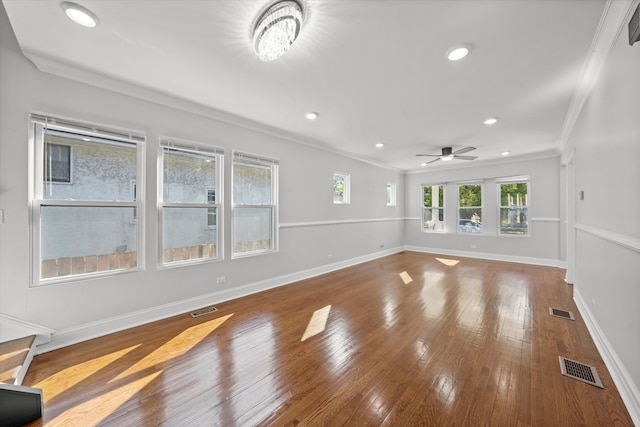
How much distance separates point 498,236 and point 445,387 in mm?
6023

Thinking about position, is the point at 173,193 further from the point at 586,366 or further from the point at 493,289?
the point at 493,289

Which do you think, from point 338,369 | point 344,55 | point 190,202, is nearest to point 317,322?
point 338,369

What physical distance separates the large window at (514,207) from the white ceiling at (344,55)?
302 cm

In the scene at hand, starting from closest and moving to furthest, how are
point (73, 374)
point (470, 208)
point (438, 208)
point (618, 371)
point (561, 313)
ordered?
point (618, 371), point (73, 374), point (561, 313), point (470, 208), point (438, 208)

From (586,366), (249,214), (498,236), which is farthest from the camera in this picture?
(498,236)

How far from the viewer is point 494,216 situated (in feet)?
21.7

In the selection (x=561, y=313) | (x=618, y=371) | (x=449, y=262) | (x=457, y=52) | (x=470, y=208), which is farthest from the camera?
(x=470, y=208)

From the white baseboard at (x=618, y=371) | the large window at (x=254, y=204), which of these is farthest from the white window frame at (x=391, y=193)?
the white baseboard at (x=618, y=371)

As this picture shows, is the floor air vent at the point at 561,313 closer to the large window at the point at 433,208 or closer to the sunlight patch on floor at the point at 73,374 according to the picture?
the large window at the point at 433,208

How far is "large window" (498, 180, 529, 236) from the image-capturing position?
245 inches

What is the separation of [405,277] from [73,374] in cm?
466

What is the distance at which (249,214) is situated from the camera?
13.1 feet

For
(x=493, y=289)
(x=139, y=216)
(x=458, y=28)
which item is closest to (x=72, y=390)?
(x=139, y=216)

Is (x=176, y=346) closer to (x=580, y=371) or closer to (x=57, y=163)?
(x=57, y=163)
